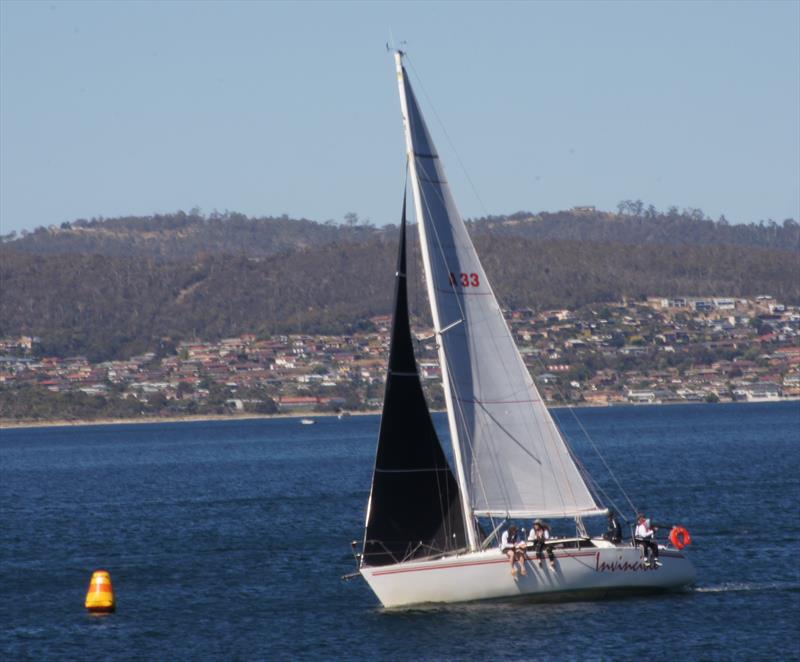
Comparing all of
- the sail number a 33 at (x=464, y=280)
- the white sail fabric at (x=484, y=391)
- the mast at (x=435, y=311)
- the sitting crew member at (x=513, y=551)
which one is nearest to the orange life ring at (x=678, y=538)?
the white sail fabric at (x=484, y=391)

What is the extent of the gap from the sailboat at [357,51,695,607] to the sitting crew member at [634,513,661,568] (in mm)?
282

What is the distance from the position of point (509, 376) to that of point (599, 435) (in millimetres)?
101801

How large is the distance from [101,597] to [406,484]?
8.26m

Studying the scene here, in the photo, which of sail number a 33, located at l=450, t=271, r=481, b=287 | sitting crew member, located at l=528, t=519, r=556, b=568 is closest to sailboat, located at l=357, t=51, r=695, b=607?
sail number a 33, located at l=450, t=271, r=481, b=287

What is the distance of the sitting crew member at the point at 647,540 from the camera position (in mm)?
31828

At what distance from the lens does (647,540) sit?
3209cm

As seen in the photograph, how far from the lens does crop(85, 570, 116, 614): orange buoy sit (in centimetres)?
3541

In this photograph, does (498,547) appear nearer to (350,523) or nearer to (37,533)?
(350,523)

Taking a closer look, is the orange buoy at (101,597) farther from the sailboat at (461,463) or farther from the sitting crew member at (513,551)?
the sitting crew member at (513,551)

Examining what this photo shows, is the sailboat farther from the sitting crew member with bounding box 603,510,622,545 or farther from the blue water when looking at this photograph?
the blue water

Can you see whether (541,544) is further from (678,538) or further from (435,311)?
(435,311)

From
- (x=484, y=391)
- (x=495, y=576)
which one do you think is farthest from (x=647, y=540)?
(x=484, y=391)

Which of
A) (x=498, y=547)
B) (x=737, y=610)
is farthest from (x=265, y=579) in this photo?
(x=737, y=610)

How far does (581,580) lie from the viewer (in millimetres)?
31750
